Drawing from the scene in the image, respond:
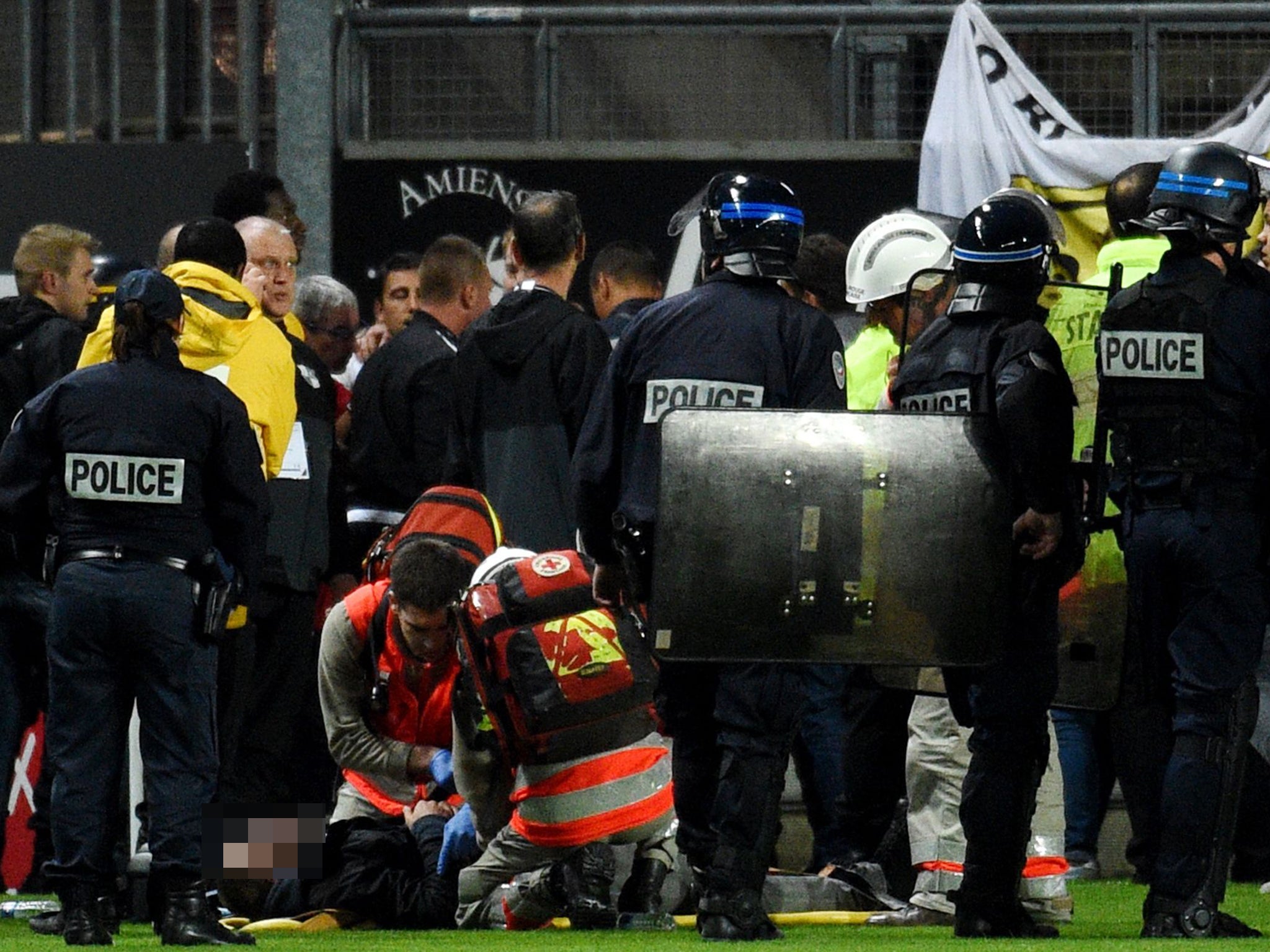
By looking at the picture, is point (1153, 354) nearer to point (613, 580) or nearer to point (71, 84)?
point (613, 580)

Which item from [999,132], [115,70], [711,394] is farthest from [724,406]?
[115,70]

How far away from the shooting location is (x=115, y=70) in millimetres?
12344

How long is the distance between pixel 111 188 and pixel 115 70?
1.16 metres

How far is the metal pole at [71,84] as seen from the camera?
12.4m

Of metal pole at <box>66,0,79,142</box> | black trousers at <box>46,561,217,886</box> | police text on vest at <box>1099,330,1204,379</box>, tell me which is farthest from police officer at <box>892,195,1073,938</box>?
metal pole at <box>66,0,79,142</box>

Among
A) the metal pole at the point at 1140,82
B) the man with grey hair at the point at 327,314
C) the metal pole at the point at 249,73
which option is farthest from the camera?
the metal pole at the point at 249,73

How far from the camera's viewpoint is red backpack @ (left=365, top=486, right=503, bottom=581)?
7844 mm

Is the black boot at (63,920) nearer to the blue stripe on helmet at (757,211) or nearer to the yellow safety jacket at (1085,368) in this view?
the blue stripe on helmet at (757,211)

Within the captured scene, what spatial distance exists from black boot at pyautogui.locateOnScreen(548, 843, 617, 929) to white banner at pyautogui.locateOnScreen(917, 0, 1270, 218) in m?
4.64

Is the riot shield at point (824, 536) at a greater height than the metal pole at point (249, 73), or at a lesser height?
lesser

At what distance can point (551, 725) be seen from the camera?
6.91 meters

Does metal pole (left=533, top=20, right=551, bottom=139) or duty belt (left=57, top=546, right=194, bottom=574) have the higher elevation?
metal pole (left=533, top=20, right=551, bottom=139)

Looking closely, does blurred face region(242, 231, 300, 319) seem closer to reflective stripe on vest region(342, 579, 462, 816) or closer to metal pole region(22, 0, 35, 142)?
reflective stripe on vest region(342, 579, 462, 816)

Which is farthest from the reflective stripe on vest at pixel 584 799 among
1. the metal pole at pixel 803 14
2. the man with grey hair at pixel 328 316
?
the metal pole at pixel 803 14
